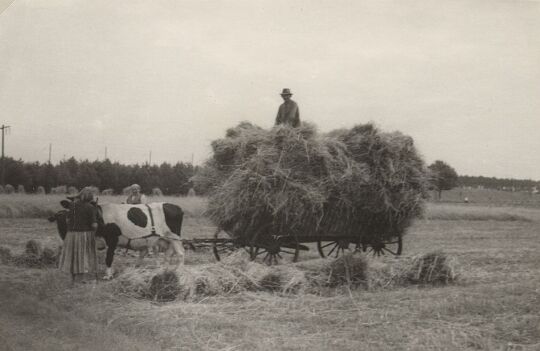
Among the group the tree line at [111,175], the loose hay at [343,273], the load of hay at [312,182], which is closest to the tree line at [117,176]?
the tree line at [111,175]

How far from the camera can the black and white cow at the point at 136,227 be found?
8.14m

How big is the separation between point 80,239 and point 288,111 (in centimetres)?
414

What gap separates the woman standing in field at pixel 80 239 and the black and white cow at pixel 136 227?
323mm

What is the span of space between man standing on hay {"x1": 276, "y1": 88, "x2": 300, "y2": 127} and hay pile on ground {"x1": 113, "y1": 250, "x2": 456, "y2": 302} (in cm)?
263

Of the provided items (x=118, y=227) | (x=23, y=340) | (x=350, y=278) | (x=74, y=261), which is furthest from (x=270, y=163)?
(x=23, y=340)

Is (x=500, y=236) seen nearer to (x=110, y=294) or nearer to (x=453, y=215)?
(x=453, y=215)

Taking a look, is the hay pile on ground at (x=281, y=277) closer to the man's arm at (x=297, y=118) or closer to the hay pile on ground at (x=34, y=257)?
the man's arm at (x=297, y=118)

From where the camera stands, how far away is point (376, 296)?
21.6 ft

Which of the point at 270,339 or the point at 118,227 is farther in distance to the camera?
the point at 118,227

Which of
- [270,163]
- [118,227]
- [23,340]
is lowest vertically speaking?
[23,340]

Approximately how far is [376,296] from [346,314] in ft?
3.61

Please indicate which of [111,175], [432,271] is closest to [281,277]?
[432,271]

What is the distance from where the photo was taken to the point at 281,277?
689cm

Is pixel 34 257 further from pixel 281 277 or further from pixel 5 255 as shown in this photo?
pixel 281 277
